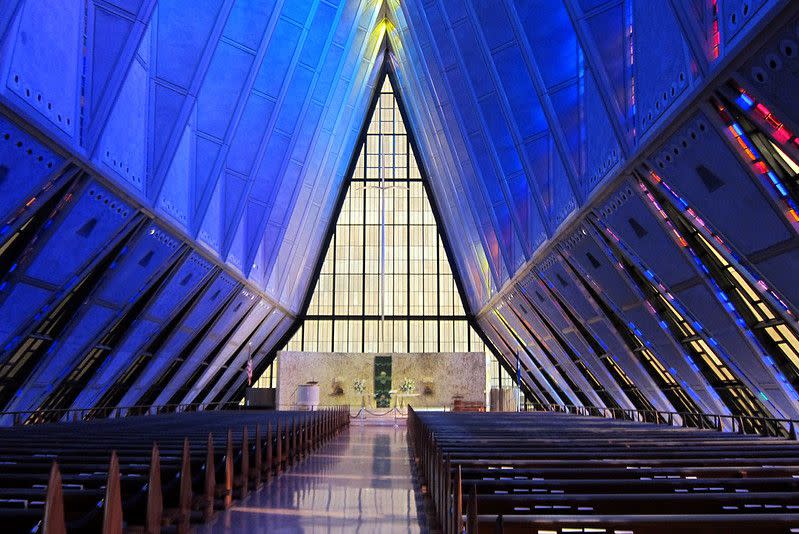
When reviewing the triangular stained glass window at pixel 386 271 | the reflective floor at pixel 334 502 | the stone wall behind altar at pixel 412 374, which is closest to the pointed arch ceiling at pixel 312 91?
the reflective floor at pixel 334 502

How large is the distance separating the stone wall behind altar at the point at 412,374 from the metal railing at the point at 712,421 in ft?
21.0

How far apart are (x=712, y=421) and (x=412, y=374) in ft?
61.7

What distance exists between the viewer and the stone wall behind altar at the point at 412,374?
33.8 m

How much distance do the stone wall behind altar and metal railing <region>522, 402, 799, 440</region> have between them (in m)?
6.39

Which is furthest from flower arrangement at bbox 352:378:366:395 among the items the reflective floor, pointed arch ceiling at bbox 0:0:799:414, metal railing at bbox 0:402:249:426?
the reflective floor

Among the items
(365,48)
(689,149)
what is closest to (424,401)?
(365,48)

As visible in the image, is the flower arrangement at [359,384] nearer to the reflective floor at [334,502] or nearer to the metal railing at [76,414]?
the metal railing at [76,414]

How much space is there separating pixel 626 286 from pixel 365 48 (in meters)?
16.6

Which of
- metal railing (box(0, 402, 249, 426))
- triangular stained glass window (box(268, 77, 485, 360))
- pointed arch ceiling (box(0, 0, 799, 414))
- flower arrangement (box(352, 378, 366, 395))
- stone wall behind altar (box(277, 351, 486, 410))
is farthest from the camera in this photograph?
triangular stained glass window (box(268, 77, 485, 360))

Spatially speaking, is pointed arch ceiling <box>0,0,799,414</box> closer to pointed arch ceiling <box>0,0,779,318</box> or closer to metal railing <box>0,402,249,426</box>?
pointed arch ceiling <box>0,0,779,318</box>

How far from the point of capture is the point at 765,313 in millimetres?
9875

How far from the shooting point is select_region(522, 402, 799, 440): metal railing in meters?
12.4

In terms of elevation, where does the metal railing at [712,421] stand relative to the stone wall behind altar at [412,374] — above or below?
below

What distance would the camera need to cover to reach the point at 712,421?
1641 centimetres
